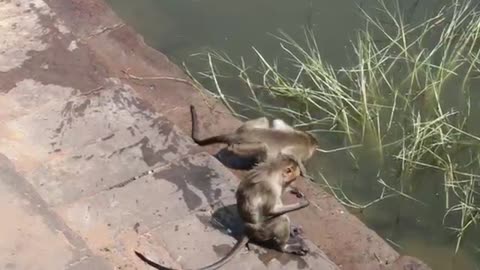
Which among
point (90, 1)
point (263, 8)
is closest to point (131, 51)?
point (90, 1)

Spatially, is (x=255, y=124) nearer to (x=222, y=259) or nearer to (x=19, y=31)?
(x=222, y=259)

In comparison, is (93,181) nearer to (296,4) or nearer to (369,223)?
(369,223)

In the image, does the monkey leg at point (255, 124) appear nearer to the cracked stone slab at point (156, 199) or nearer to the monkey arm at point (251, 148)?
the monkey arm at point (251, 148)

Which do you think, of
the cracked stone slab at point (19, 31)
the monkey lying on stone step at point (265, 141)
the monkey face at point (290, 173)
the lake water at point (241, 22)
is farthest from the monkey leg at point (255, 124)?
the cracked stone slab at point (19, 31)

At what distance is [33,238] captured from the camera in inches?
214

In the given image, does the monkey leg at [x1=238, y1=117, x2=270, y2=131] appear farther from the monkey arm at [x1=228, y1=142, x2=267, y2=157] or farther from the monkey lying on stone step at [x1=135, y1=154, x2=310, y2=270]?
the monkey lying on stone step at [x1=135, y1=154, x2=310, y2=270]

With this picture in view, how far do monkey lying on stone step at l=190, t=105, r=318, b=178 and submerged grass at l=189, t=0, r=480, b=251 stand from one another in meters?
0.39

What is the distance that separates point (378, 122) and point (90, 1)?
88.1 inches

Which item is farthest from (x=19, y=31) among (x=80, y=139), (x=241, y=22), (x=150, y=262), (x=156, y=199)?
(x=150, y=262)

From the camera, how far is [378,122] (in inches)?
269

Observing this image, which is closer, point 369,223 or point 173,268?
point 173,268

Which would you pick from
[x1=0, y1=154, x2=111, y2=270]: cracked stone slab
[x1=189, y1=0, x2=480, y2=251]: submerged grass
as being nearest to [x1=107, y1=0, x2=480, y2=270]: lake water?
[x1=189, y1=0, x2=480, y2=251]: submerged grass

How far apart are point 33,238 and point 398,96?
279 centimetres

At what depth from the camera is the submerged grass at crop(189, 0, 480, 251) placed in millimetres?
6562
